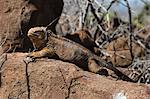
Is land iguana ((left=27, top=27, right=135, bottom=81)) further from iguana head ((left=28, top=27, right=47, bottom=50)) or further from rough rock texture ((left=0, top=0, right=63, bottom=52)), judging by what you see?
rough rock texture ((left=0, top=0, right=63, bottom=52))

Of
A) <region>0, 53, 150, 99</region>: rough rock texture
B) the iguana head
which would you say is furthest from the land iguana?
<region>0, 53, 150, 99</region>: rough rock texture

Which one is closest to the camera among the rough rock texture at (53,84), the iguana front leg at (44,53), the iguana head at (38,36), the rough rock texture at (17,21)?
the rough rock texture at (53,84)

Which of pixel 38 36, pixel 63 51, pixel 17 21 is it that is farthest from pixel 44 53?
pixel 17 21

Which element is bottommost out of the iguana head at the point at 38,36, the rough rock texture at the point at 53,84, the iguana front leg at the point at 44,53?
the rough rock texture at the point at 53,84

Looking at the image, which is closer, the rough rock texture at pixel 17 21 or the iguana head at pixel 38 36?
the iguana head at pixel 38 36

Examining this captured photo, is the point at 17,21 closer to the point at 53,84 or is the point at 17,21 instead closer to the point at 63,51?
the point at 63,51

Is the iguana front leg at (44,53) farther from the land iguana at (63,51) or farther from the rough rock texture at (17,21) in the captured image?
the rough rock texture at (17,21)

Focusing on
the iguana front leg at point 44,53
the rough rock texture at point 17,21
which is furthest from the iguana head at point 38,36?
the rough rock texture at point 17,21
